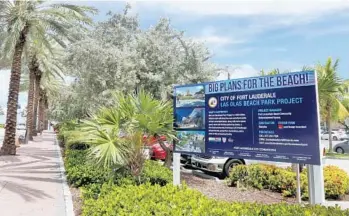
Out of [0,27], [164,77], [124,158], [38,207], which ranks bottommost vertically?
[38,207]

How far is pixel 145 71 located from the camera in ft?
44.6

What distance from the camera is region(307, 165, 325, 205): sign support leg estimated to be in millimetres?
5184

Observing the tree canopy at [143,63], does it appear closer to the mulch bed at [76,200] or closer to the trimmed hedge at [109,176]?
the trimmed hedge at [109,176]

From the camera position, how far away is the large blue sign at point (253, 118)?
17.0ft

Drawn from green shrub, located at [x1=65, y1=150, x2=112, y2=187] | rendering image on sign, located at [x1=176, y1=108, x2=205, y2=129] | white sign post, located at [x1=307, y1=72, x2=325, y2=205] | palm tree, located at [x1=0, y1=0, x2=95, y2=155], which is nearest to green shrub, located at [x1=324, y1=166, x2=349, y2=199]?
white sign post, located at [x1=307, y1=72, x2=325, y2=205]

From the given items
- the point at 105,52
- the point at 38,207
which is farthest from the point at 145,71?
the point at 38,207

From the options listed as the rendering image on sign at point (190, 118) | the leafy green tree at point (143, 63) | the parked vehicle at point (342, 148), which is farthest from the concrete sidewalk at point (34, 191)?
the parked vehicle at point (342, 148)

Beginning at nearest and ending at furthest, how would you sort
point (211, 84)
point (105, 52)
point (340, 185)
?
1. point (211, 84)
2. point (340, 185)
3. point (105, 52)

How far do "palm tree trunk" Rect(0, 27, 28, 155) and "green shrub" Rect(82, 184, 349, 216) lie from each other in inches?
517

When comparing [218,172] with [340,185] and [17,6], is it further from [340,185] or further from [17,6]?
[17,6]

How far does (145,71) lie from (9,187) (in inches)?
257

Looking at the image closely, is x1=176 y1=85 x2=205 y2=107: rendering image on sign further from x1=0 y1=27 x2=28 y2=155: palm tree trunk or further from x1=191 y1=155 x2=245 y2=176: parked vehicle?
x1=0 y1=27 x2=28 y2=155: palm tree trunk

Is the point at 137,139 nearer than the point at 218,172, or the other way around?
the point at 137,139

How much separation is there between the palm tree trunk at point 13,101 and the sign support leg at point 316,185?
15212 millimetres
